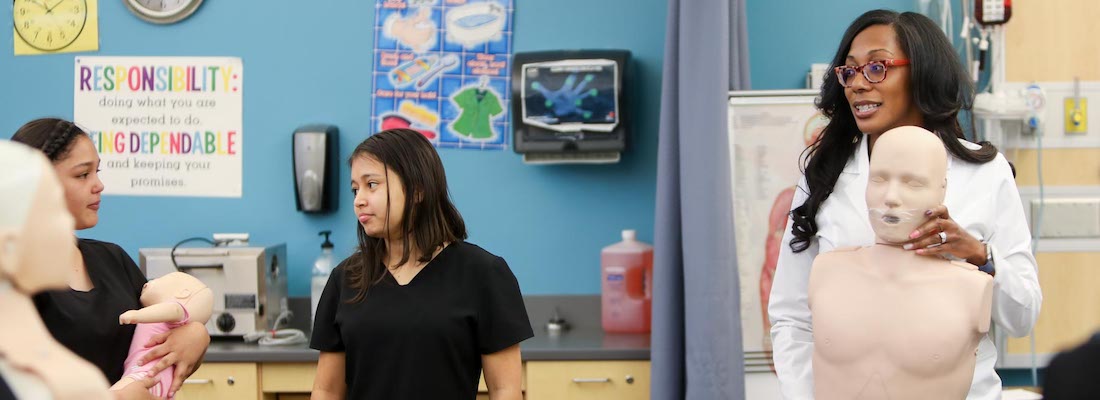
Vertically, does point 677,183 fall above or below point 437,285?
above

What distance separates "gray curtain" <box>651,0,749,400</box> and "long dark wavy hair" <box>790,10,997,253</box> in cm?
88

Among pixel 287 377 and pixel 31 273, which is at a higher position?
pixel 31 273

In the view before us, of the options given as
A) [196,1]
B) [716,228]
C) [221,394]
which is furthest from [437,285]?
[196,1]

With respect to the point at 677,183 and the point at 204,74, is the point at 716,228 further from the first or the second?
the point at 204,74

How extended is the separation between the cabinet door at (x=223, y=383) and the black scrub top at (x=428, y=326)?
1.38m

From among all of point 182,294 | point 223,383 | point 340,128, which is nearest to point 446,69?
point 340,128

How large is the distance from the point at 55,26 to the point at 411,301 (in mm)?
2757

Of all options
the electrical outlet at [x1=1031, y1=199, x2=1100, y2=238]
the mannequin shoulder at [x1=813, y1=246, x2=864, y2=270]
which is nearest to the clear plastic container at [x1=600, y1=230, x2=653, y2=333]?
the electrical outlet at [x1=1031, y1=199, x2=1100, y2=238]

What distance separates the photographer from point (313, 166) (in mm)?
3719

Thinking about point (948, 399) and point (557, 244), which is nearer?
point (948, 399)

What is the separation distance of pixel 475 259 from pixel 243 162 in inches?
86.5

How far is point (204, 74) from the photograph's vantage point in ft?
12.7

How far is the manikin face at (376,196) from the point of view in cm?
190

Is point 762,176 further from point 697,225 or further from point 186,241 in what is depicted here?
point 186,241
